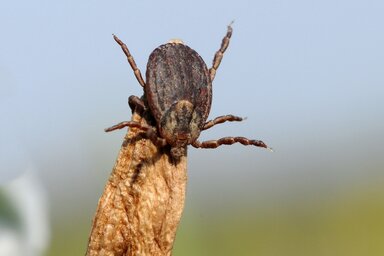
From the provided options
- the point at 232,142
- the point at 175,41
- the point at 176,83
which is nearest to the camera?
the point at 176,83

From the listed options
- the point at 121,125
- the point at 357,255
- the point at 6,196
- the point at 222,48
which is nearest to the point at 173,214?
the point at 121,125

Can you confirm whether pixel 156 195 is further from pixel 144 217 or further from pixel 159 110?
pixel 159 110

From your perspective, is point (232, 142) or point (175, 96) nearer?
point (175, 96)

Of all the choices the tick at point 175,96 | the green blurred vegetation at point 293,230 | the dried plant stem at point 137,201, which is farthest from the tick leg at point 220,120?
the green blurred vegetation at point 293,230

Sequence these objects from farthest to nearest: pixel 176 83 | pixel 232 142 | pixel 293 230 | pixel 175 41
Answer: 1. pixel 293 230
2. pixel 232 142
3. pixel 175 41
4. pixel 176 83

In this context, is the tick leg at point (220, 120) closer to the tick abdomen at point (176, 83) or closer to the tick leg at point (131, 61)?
the tick abdomen at point (176, 83)

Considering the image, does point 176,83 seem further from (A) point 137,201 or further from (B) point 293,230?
(B) point 293,230

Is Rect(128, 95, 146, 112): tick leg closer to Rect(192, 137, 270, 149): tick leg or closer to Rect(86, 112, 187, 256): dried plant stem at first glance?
Rect(86, 112, 187, 256): dried plant stem

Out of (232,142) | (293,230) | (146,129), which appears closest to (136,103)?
(146,129)

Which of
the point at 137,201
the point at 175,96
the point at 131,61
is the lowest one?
the point at 137,201
